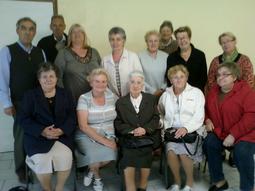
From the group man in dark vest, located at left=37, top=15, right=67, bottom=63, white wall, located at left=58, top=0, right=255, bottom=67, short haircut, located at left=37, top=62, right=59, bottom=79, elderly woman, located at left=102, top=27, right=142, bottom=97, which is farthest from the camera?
white wall, located at left=58, top=0, right=255, bottom=67

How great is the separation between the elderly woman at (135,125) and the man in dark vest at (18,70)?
877 millimetres


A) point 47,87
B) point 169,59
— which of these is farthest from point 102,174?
point 169,59

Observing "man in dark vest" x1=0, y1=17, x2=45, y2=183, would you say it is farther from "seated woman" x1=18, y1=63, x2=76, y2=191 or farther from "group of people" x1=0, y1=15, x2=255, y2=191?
"seated woman" x1=18, y1=63, x2=76, y2=191

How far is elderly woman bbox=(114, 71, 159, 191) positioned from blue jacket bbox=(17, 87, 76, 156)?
45 cm

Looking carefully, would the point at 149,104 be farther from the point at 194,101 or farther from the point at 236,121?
the point at 236,121

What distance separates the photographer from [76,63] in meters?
2.98

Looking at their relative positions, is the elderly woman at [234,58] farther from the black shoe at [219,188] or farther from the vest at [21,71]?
the vest at [21,71]

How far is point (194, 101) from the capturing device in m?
2.89

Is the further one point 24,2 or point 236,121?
point 24,2

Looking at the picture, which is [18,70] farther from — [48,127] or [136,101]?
[136,101]

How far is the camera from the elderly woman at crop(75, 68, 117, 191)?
273 cm

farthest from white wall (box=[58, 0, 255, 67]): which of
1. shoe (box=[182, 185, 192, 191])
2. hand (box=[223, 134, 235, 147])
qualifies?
shoe (box=[182, 185, 192, 191])

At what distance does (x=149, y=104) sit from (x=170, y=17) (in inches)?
68.3

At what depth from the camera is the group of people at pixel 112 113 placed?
2635mm
